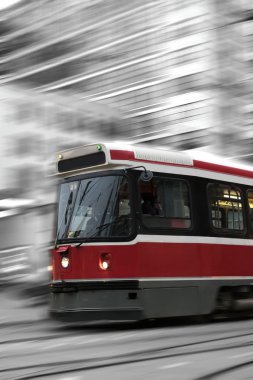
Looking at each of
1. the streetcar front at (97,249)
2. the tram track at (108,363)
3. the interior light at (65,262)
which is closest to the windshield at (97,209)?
the streetcar front at (97,249)

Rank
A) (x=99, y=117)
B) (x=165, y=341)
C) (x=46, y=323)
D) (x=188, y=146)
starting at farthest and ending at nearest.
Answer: (x=99, y=117) < (x=188, y=146) < (x=46, y=323) < (x=165, y=341)

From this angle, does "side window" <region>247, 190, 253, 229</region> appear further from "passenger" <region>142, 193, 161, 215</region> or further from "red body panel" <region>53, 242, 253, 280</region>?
"passenger" <region>142, 193, 161, 215</region>

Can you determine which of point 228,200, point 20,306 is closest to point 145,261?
point 228,200

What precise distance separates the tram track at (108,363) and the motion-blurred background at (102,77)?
28.7 metres

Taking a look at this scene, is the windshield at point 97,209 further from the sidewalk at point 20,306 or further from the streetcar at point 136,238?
the sidewalk at point 20,306

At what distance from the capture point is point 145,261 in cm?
997

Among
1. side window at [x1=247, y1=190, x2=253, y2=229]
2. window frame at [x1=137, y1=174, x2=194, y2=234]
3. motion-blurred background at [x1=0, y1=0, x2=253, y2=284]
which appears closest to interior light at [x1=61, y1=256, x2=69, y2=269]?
window frame at [x1=137, y1=174, x2=194, y2=234]

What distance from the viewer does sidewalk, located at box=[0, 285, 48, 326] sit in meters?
13.6

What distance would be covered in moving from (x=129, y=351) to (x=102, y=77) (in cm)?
3711

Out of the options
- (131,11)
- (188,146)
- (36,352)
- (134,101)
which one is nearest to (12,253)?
(188,146)

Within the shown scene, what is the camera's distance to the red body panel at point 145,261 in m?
9.87

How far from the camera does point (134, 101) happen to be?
1715 inches

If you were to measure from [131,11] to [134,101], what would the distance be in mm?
5805

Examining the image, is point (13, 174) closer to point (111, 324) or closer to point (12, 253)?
point (12, 253)
